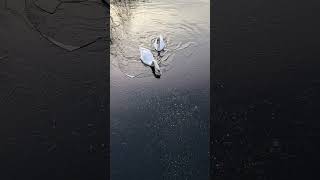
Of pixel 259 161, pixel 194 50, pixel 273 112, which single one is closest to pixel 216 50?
pixel 194 50

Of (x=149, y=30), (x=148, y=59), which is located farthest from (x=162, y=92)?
(x=149, y=30)

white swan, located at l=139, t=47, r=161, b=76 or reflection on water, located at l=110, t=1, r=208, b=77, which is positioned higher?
reflection on water, located at l=110, t=1, r=208, b=77

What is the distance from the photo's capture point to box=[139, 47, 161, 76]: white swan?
3098 millimetres

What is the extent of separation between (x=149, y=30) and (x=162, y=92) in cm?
45

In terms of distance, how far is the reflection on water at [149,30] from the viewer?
10.2 ft

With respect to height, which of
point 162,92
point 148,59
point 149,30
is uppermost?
point 149,30

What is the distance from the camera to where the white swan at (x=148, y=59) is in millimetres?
3098

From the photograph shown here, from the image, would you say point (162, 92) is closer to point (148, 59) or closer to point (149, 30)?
point (148, 59)

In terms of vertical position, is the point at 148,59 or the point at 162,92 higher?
the point at 148,59

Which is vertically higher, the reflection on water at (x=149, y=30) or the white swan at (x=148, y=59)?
the reflection on water at (x=149, y=30)

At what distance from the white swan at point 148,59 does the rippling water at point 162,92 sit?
0.03 m

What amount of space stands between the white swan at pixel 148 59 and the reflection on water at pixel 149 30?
0.09 ft

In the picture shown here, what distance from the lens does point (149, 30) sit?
3098 millimetres

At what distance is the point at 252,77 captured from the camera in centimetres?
313
